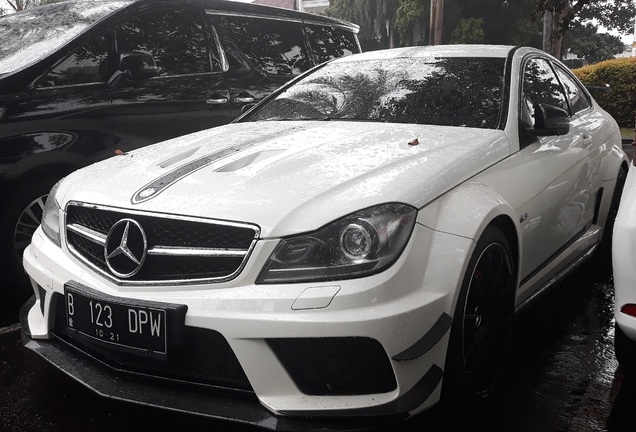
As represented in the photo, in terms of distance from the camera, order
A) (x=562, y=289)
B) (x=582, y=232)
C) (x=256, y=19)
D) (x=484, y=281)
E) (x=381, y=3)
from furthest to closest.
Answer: (x=381, y=3)
(x=256, y=19)
(x=562, y=289)
(x=582, y=232)
(x=484, y=281)

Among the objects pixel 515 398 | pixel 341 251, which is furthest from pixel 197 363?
pixel 515 398

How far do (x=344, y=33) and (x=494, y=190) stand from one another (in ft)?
13.7

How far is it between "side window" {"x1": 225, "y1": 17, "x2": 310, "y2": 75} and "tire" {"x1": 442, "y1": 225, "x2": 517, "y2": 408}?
10.8 ft

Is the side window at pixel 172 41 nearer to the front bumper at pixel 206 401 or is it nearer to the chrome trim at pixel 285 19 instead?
the chrome trim at pixel 285 19

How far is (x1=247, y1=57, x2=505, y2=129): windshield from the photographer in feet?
11.6

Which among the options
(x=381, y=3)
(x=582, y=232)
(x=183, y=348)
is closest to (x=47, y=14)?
(x=183, y=348)

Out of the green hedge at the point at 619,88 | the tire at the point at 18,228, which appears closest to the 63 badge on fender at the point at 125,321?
the tire at the point at 18,228

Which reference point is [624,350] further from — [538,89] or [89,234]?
[89,234]

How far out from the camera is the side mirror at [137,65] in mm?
4449

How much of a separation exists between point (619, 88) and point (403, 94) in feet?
55.8

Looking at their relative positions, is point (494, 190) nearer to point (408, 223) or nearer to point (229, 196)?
point (408, 223)

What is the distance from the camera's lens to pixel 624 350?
3031 mm

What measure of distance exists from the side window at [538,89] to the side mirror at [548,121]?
8 cm

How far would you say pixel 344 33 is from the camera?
675 cm
